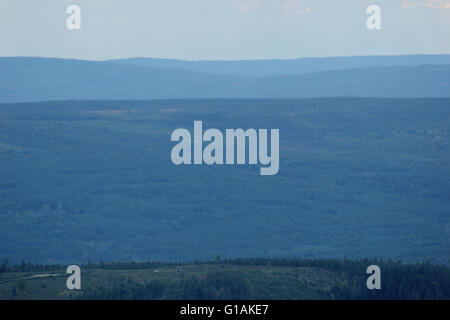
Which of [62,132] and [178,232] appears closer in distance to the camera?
[178,232]

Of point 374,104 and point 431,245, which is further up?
point 374,104

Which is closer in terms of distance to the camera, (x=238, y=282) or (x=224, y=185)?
(x=238, y=282)

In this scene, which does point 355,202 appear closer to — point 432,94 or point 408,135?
point 408,135

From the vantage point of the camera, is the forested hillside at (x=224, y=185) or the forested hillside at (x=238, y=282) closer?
the forested hillside at (x=238, y=282)

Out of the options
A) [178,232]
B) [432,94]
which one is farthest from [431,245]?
[432,94]

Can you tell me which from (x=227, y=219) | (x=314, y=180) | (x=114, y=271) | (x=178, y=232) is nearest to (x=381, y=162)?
(x=314, y=180)

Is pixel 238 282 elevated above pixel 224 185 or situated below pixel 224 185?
below

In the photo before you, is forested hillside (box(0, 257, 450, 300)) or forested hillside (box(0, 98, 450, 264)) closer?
forested hillside (box(0, 257, 450, 300))
